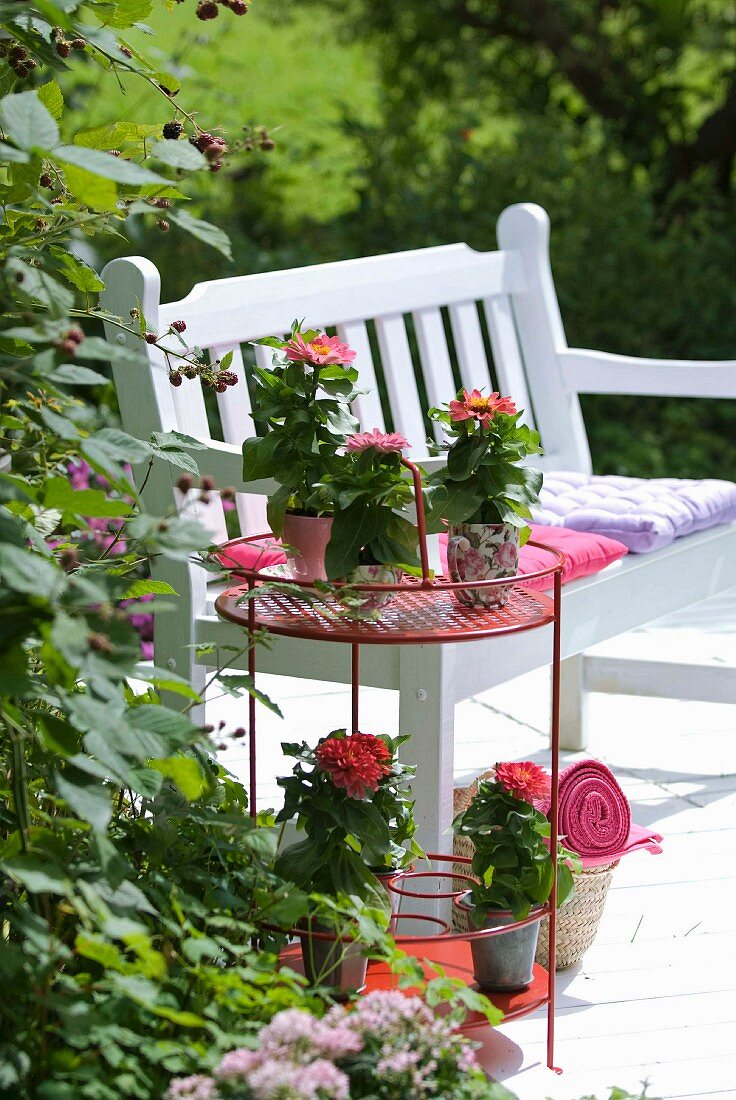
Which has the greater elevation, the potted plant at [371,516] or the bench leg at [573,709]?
the potted plant at [371,516]

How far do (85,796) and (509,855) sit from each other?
28.2 inches

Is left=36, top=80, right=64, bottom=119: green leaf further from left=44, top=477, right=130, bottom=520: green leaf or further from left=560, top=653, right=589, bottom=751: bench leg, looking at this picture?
left=560, top=653, right=589, bottom=751: bench leg

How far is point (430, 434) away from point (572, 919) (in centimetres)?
214

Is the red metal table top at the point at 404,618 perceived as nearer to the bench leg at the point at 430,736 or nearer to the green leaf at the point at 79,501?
the bench leg at the point at 430,736

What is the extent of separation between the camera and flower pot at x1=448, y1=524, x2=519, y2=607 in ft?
5.36

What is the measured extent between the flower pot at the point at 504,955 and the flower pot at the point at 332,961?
0.15m

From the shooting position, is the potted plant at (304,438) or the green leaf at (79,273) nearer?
the green leaf at (79,273)

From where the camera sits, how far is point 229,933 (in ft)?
5.09

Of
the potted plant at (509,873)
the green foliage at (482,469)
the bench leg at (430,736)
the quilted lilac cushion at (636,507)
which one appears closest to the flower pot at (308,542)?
the green foliage at (482,469)

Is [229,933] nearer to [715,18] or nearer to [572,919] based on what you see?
[572,919]

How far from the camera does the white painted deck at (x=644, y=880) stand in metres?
1.74

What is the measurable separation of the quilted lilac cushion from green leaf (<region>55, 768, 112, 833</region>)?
135cm

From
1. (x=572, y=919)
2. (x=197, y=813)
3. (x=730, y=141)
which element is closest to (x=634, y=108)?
(x=730, y=141)

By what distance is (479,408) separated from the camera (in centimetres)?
162
